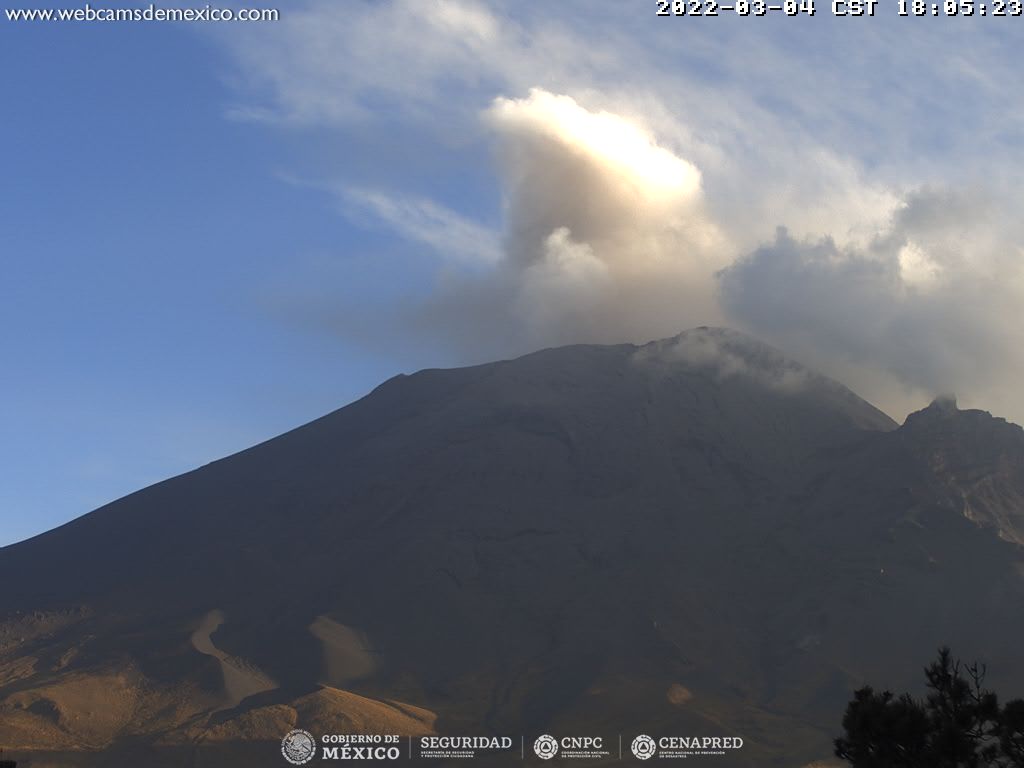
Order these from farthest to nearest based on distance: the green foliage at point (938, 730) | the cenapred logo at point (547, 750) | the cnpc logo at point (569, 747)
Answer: the cenapred logo at point (547, 750) → the cnpc logo at point (569, 747) → the green foliage at point (938, 730)

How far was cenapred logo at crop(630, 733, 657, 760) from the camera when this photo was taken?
194750 mm

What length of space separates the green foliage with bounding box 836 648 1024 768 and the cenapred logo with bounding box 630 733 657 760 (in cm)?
14755

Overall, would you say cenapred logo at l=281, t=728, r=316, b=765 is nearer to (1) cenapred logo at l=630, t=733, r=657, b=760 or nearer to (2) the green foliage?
(1) cenapred logo at l=630, t=733, r=657, b=760

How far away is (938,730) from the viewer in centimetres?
4856

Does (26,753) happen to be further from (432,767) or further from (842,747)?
(842,747)

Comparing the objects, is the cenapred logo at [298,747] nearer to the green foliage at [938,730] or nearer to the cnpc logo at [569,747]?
the cnpc logo at [569,747]

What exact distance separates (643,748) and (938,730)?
153m

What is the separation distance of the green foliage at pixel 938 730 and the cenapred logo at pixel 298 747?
14882 centimetres

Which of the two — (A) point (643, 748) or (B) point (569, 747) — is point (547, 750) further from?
(A) point (643, 748)

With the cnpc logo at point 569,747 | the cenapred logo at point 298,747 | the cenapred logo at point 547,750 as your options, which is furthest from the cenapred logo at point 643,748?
the cenapred logo at point 298,747

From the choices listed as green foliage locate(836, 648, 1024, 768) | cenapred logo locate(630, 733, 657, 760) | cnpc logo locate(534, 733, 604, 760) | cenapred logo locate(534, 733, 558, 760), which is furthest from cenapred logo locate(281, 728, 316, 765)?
green foliage locate(836, 648, 1024, 768)

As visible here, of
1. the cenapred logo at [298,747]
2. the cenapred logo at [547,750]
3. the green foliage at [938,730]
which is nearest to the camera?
the green foliage at [938,730]

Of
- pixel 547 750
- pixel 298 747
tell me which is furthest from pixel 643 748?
pixel 298 747

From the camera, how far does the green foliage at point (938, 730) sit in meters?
46.6
